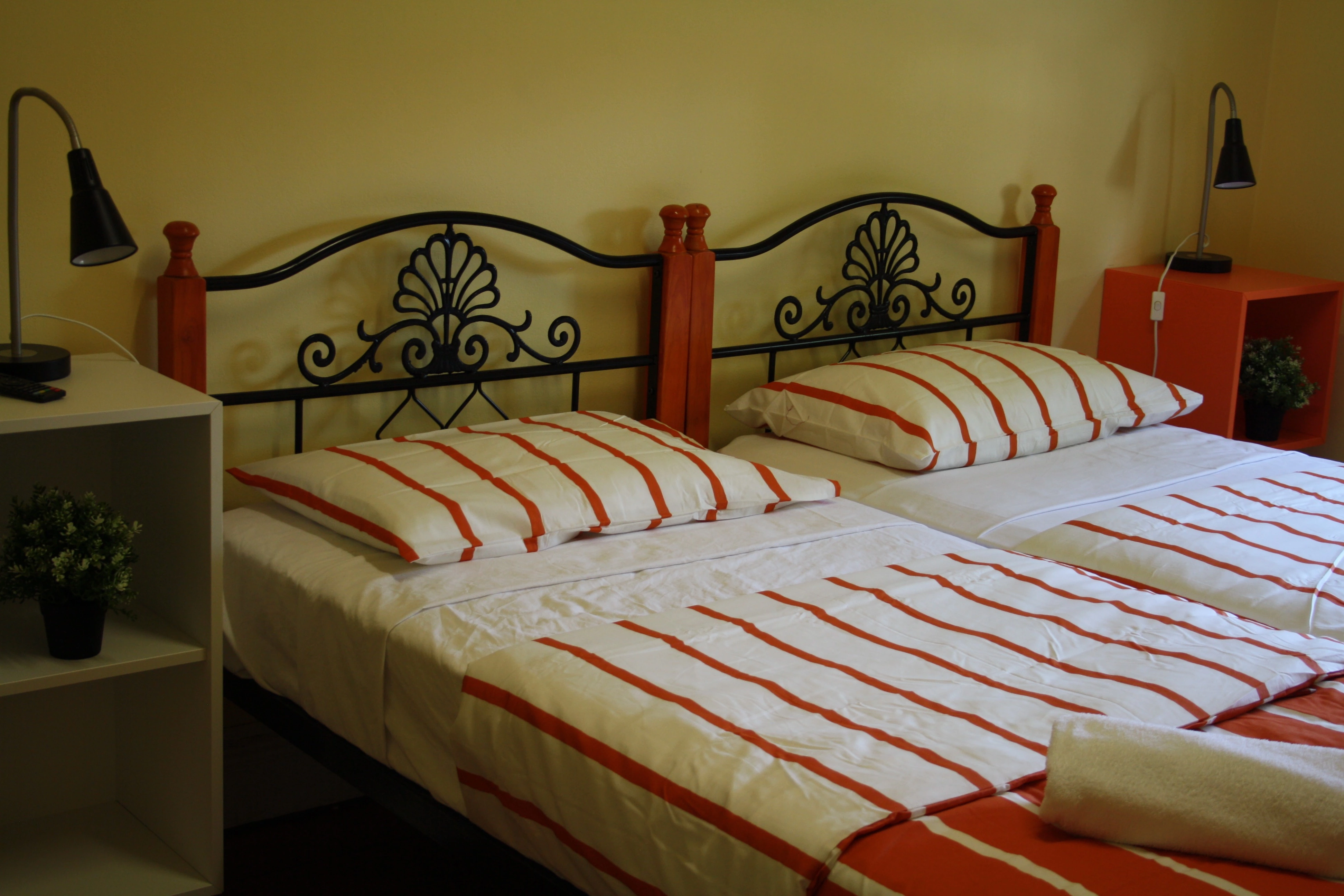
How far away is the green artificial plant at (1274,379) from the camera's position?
10.1ft

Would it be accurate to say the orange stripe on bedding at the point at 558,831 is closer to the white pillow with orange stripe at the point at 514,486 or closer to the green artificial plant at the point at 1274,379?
the white pillow with orange stripe at the point at 514,486

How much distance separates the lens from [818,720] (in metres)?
1.20

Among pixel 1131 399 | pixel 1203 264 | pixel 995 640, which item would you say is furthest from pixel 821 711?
pixel 1203 264

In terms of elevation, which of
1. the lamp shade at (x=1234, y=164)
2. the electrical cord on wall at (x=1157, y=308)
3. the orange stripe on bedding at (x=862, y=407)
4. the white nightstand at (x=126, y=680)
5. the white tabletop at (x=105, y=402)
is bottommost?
the white nightstand at (x=126, y=680)

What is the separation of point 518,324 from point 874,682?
1194 millimetres

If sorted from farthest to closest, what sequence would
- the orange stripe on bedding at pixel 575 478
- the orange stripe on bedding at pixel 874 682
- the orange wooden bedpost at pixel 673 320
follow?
the orange wooden bedpost at pixel 673 320
the orange stripe on bedding at pixel 575 478
the orange stripe on bedding at pixel 874 682

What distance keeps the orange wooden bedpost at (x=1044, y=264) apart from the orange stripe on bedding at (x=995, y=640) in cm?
153

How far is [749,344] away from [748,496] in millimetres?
721

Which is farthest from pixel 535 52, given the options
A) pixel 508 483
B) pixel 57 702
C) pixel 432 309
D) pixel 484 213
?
pixel 57 702

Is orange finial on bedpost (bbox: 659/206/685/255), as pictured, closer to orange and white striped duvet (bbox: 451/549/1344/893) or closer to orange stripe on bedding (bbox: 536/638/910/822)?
orange and white striped duvet (bbox: 451/549/1344/893)

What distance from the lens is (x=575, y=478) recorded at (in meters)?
1.79

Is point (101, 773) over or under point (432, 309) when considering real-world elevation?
under

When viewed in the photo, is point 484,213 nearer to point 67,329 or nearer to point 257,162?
point 257,162

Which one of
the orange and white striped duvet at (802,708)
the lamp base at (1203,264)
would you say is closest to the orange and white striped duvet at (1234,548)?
the orange and white striped duvet at (802,708)
